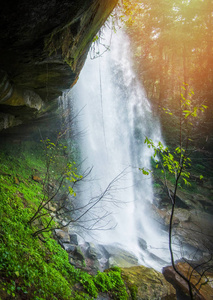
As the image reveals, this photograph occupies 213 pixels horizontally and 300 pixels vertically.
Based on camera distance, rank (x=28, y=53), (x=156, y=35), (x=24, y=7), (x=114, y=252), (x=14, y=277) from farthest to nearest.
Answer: (x=156, y=35)
(x=114, y=252)
(x=28, y=53)
(x=14, y=277)
(x=24, y=7)

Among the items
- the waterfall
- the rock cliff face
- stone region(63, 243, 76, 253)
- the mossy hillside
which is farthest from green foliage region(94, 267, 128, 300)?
the waterfall

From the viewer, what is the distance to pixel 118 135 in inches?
578

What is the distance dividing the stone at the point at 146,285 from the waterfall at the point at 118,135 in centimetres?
450

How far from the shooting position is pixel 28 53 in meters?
2.75

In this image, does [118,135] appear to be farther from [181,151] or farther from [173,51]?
[181,151]

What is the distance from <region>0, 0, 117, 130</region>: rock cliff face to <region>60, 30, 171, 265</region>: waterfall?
6.11 meters

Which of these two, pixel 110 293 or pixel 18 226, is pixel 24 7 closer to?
pixel 18 226

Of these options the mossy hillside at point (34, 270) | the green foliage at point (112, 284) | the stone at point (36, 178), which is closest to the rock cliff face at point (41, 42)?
the mossy hillside at point (34, 270)

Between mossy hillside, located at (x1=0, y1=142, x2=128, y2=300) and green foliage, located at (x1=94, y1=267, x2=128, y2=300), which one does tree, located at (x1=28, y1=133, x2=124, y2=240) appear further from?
green foliage, located at (x1=94, y1=267, x2=128, y2=300)

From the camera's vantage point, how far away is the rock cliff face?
1.93 m

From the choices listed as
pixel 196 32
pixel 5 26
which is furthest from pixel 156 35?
pixel 5 26

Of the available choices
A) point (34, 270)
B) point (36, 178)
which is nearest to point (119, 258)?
point (34, 270)

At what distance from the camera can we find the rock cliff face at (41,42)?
1.93 metres

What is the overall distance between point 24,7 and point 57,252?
4.28 metres
